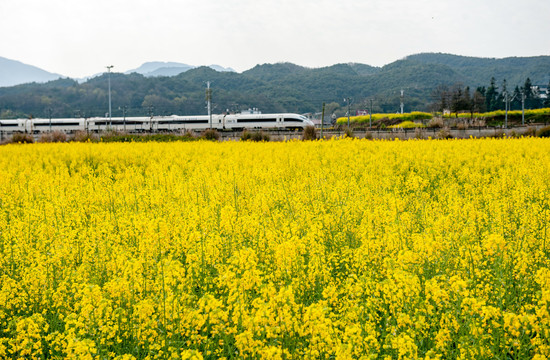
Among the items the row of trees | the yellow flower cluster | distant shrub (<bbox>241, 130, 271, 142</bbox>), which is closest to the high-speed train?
distant shrub (<bbox>241, 130, 271, 142</bbox>)

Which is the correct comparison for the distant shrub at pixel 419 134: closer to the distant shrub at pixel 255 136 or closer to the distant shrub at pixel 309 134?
the distant shrub at pixel 309 134

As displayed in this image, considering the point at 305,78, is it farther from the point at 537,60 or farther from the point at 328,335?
the point at 328,335

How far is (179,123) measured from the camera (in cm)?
5456

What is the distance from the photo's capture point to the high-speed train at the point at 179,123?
170ft

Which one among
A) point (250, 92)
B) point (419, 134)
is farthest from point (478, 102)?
point (250, 92)

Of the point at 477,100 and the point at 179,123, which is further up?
the point at 477,100

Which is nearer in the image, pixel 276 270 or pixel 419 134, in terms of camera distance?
pixel 276 270

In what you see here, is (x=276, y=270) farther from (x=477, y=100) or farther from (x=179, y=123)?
(x=477, y=100)

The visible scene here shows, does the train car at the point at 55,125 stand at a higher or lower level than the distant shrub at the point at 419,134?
higher

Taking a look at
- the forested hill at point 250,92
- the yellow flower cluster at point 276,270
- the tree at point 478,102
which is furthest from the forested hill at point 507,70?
the yellow flower cluster at point 276,270

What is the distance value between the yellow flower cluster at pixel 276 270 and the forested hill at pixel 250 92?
96900mm

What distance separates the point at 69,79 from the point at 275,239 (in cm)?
21313

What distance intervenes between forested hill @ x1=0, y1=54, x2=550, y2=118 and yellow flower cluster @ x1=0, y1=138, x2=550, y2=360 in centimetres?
9690

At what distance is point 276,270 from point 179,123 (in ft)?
172
